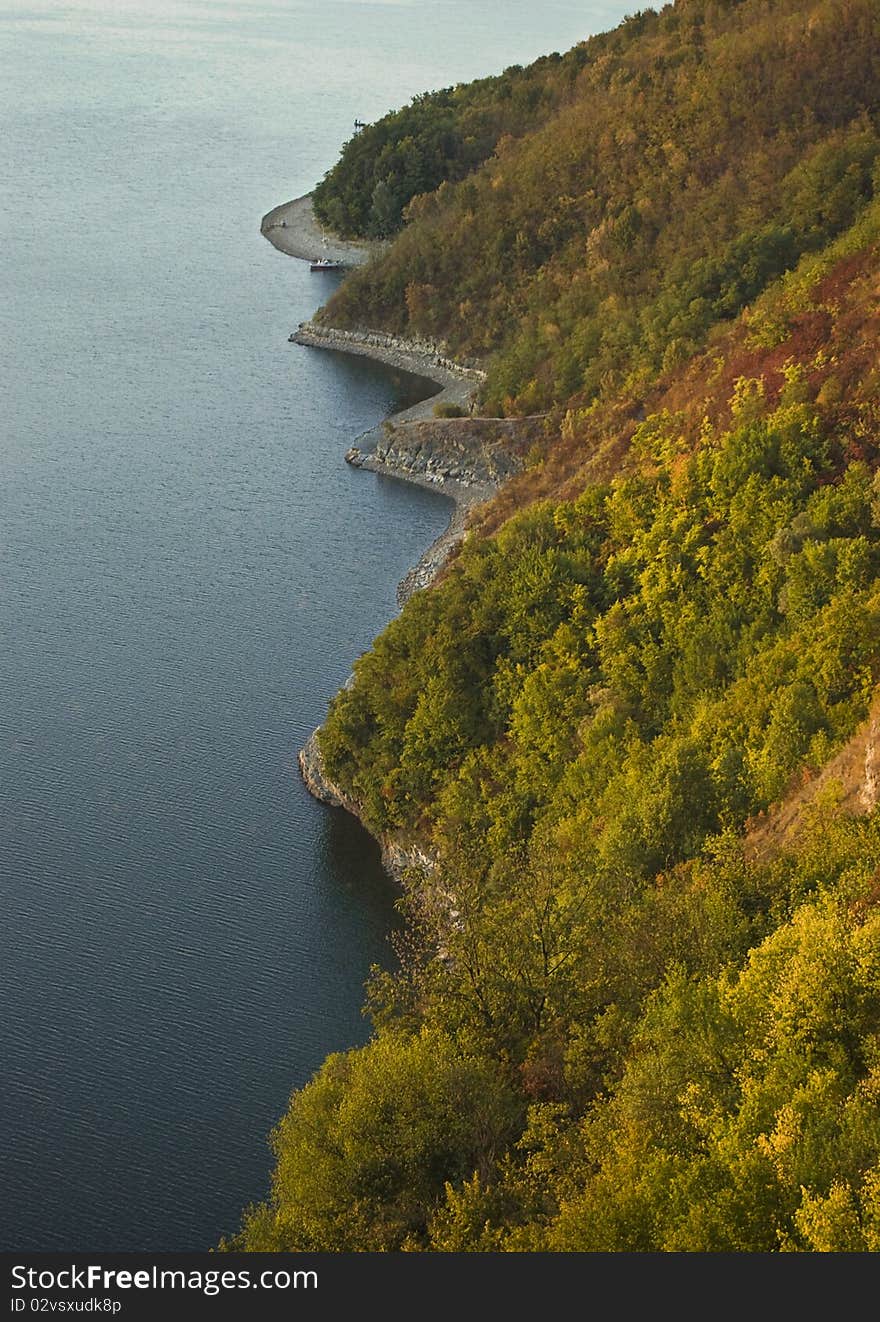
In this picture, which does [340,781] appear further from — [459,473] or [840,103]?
[840,103]

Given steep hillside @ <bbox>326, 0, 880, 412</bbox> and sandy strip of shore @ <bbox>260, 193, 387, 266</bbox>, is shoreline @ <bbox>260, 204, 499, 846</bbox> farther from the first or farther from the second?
steep hillside @ <bbox>326, 0, 880, 412</bbox>

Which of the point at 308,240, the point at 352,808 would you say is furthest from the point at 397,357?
the point at 352,808

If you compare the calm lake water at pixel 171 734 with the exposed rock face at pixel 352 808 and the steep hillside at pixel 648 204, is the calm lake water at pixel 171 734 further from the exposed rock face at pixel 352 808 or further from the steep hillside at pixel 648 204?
the steep hillside at pixel 648 204

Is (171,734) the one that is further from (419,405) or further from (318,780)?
(419,405)

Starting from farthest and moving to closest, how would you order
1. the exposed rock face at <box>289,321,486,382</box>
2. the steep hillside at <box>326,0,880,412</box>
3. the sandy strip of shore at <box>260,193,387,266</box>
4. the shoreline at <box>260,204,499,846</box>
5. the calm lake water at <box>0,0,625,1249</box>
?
the sandy strip of shore at <box>260,193,387,266</box> < the exposed rock face at <box>289,321,486,382</box> < the steep hillside at <box>326,0,880,412</box> < the shoreline at <box>260,204,499,846</box> < the calm lake water at <box>0,0,625,1249</box>

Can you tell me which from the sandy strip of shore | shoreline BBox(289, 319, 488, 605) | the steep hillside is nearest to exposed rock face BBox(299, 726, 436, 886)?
shoreline BBox(289, 319, 488, 605)
